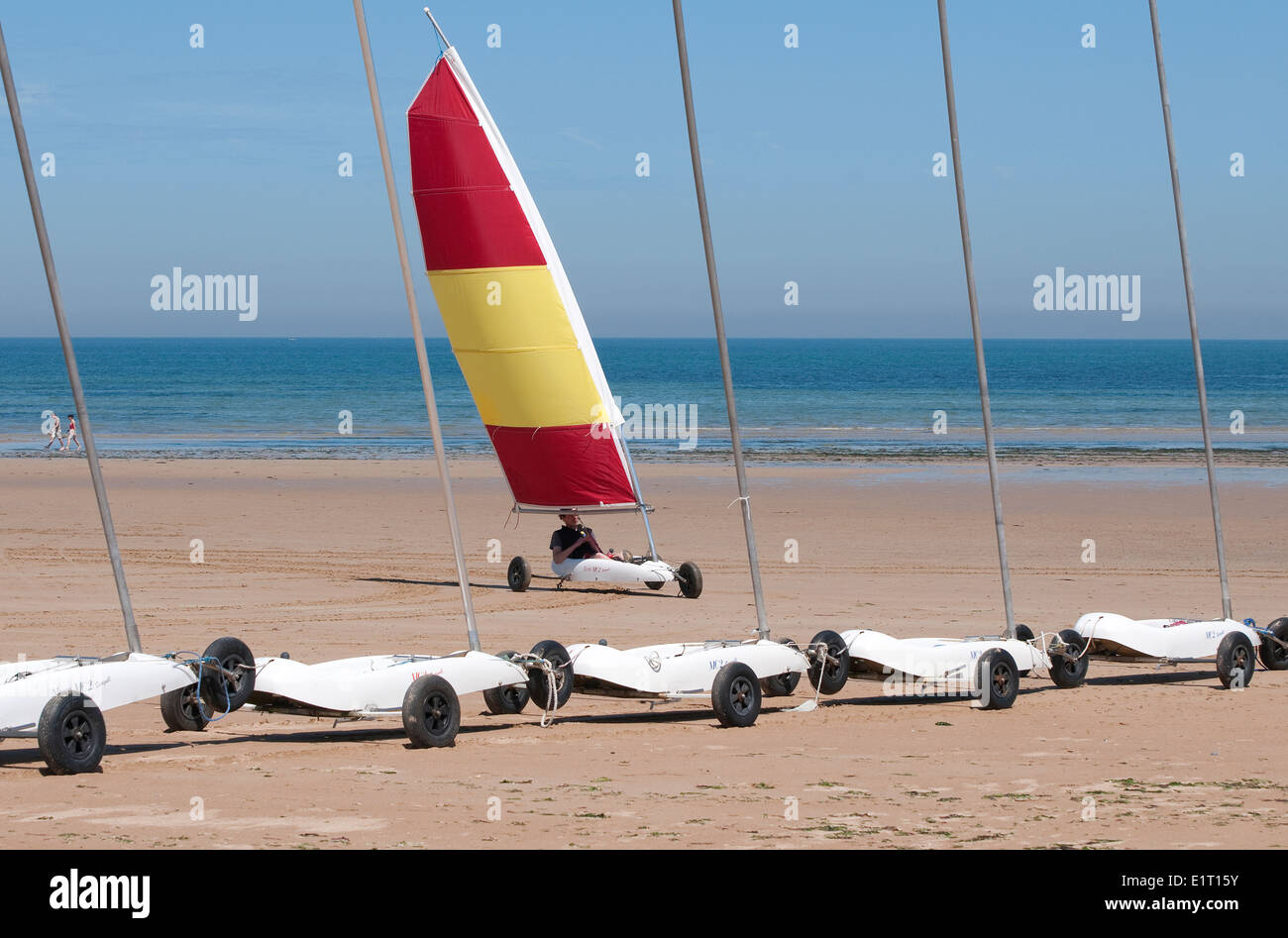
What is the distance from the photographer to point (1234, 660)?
13219 millimetres

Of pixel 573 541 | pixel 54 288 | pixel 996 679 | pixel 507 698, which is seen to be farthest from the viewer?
pixel 573 541

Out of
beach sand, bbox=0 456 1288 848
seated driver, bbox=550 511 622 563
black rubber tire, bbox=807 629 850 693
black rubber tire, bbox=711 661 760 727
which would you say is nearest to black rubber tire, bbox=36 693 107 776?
beach sand, bbox=0 456 1288 848

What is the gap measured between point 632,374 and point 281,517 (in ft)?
Answer: 355

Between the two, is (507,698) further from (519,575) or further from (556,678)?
(519,575)

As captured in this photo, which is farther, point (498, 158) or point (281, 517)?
point (281, 517)

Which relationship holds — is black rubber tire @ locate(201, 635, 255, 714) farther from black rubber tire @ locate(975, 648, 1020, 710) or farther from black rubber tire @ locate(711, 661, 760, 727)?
black rubber tire @ locate(975, 648, 1020, 710)

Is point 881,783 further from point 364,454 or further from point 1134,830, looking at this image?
point 364,454

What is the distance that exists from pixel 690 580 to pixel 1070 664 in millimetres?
6085

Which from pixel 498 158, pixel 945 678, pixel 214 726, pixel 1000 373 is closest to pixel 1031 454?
pixel 498 158

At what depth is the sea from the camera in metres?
47.7

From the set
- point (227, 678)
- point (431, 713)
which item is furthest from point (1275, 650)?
point (227, 678)

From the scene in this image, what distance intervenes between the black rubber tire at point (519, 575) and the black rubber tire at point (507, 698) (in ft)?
24.9

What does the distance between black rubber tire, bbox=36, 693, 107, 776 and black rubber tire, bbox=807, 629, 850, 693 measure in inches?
212
